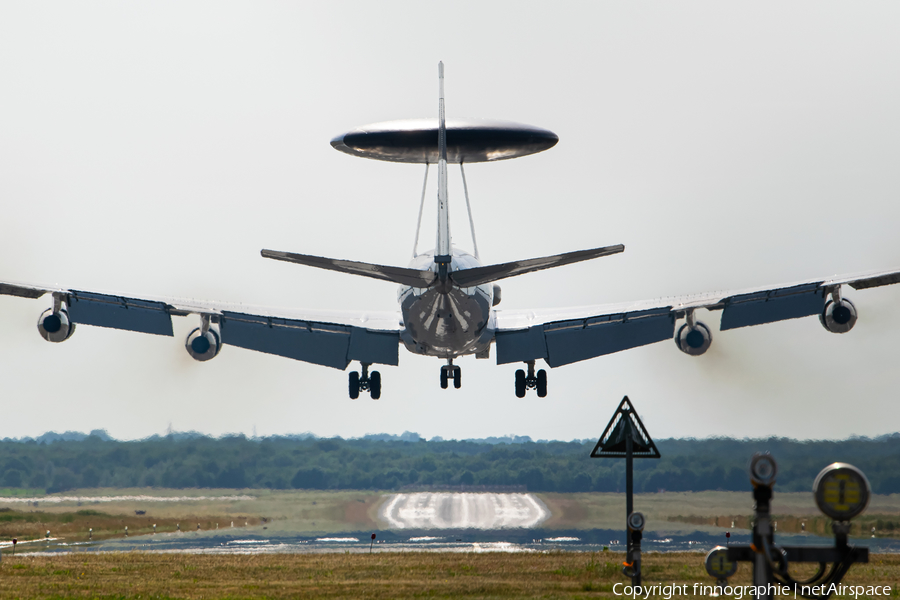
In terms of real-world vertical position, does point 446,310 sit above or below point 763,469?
above

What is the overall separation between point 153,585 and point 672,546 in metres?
22.2

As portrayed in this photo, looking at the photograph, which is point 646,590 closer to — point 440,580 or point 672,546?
point 440,580

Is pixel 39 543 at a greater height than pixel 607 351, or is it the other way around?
pixel 607 351

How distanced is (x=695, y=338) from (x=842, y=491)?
2235 centimetres

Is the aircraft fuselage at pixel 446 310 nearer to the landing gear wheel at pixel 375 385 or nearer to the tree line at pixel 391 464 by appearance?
the landing gear wheel at pixel 375 385

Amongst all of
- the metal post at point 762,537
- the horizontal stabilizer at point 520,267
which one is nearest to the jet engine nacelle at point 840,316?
the horizontal stabilizer at point 520,267

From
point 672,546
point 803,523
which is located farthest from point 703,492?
point 803,523

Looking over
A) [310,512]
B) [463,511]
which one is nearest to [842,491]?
[310,512]

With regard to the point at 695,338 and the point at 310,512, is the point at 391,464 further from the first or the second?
the point at 695,338

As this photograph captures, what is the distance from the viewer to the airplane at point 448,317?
2894 cm

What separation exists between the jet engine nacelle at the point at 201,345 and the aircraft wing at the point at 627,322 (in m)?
9.72

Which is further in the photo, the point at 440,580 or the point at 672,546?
the point at 672,546

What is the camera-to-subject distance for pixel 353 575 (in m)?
28.3

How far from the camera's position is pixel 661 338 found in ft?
113
